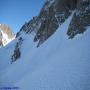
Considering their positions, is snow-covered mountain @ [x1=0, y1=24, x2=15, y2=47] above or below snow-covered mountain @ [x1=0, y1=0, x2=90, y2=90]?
above

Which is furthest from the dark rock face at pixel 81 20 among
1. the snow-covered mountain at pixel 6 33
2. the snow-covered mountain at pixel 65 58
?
the snow-covered mountain at pixel 6 33

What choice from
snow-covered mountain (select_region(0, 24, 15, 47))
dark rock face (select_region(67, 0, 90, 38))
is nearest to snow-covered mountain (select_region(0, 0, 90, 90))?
dark rock face (select_region(67, 0, 90, 38))

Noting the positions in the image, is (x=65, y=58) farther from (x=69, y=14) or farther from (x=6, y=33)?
(x=6, y=33)

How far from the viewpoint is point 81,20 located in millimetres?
34844

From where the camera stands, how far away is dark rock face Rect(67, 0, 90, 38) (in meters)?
33.8

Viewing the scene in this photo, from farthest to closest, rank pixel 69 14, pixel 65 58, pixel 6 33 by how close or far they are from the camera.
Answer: pixel 6 33 < pixel 69 14 < pixel 65 58

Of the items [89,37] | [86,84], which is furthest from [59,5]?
[86,84]

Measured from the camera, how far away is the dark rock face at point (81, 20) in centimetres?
3378

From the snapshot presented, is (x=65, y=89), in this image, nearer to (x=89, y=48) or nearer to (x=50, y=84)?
(x=50, y=84)

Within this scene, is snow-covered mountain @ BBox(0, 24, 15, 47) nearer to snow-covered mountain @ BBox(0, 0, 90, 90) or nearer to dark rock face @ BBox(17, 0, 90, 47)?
dark rock face @ BBox(17, 0, 90, 47)

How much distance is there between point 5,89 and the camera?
35.1m

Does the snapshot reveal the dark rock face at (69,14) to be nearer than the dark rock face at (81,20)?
No

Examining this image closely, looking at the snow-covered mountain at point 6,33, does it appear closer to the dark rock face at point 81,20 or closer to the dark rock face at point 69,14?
the dark rock face at point 69,14

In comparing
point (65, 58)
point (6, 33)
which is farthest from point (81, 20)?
point (6, 33)
